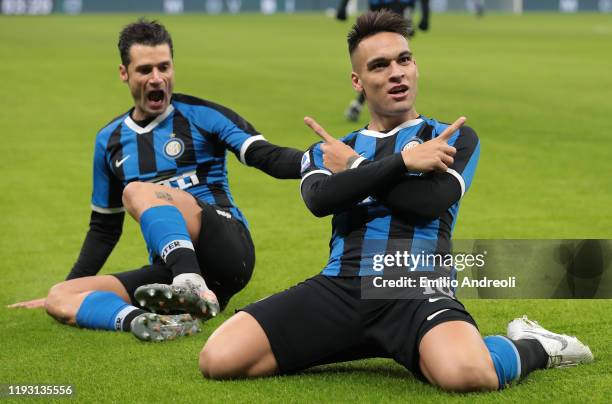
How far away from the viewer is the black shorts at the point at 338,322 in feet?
15.7

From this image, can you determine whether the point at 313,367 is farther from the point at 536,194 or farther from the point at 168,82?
the point at 536,194

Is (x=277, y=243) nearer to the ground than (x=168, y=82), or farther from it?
nearer to the ground

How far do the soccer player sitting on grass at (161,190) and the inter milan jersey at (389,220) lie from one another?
0.96 m

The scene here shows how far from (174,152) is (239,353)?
6.42 ft

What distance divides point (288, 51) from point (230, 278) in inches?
770

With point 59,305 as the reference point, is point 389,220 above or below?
above

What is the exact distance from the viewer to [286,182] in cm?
1127

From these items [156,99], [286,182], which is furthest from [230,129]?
[286,182]

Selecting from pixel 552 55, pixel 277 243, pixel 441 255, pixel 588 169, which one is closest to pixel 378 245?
pixel 441 255

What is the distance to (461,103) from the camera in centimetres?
1597

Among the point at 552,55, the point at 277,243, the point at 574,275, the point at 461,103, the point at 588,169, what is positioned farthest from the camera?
the point at 552,55

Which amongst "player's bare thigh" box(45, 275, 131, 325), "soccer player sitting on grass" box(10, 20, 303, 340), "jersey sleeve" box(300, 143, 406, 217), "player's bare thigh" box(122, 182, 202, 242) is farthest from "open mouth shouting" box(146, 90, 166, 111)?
"jersey sleeve" box(300, 143, 406, 217)

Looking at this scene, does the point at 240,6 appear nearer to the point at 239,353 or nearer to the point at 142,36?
the point at 142,36

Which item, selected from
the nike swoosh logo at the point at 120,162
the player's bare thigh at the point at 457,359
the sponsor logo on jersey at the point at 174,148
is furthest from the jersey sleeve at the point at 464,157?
the nike swoosh logo at the point at 120,162
